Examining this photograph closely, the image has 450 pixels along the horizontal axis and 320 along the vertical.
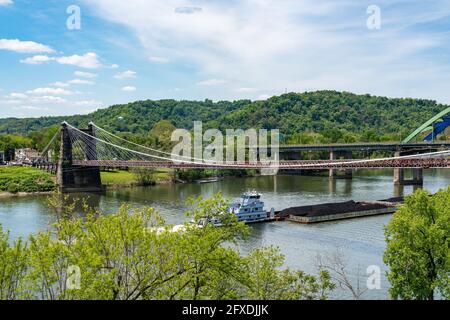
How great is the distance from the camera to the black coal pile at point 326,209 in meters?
32.5

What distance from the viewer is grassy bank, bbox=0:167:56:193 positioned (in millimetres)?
48062

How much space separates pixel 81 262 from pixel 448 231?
10948mm

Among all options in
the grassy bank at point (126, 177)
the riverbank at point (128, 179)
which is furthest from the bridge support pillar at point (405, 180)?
the grassy bank at point (126, 177)

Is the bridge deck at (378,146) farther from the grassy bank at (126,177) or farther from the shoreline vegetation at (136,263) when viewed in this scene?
the shoreline vegetation at (136,263)

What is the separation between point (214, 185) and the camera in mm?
57125

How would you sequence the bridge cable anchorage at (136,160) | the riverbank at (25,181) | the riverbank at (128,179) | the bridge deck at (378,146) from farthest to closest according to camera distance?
the bridge deck at (378,146) < the riverbank at (128,179) < the riverbank at (25,181) < the bridge cable anchorage at (136,160)

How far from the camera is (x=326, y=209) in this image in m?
33.2

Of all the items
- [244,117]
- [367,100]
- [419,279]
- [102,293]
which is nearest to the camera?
[102,293]

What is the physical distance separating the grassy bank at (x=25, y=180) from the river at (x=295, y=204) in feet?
12.0

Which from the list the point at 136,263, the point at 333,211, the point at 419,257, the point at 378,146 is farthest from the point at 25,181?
the point at 136,263

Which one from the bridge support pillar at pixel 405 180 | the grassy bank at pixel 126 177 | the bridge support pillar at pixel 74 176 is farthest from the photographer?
the grassy bank at pixel 126 177

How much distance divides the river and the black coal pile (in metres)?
1.30

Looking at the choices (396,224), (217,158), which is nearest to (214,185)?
(217,158)
